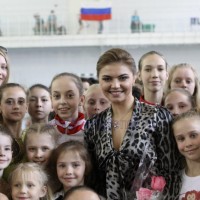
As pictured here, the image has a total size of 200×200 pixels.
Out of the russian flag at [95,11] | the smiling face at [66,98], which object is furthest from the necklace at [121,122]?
the russian flag at [95,11]

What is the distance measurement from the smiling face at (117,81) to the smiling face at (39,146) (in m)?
0.87

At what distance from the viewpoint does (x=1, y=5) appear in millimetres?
21172

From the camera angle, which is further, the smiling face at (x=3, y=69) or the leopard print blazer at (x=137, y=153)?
the smiling face at (x=3, y=69)

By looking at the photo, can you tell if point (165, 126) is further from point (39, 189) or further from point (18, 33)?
point (18, 33)

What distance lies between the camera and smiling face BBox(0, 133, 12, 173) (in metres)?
3.75

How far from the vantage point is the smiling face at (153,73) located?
4.88 metres

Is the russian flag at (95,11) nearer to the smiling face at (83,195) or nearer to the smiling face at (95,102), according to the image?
the smiling face at (95,102)

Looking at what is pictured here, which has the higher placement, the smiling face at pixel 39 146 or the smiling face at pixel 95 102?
the smiling face at pixel 95 102

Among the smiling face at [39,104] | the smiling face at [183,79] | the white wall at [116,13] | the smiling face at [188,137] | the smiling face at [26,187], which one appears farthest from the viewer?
the white wall at [116,13]

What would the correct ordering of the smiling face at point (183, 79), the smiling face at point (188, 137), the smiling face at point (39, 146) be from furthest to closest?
the smiling face at point (183, 79) < the smiling face at point (39, 146) < the smiling face at point (188, 137)

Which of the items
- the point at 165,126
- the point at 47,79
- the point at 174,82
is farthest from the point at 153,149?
the point at 47,79

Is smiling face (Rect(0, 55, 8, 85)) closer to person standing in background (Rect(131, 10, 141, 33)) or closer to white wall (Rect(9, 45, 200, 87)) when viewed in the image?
person standing in background (Rect(131, 10, 141, 33))

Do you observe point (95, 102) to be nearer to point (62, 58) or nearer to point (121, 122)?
point (121, 122)

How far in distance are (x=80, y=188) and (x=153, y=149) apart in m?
0.59
